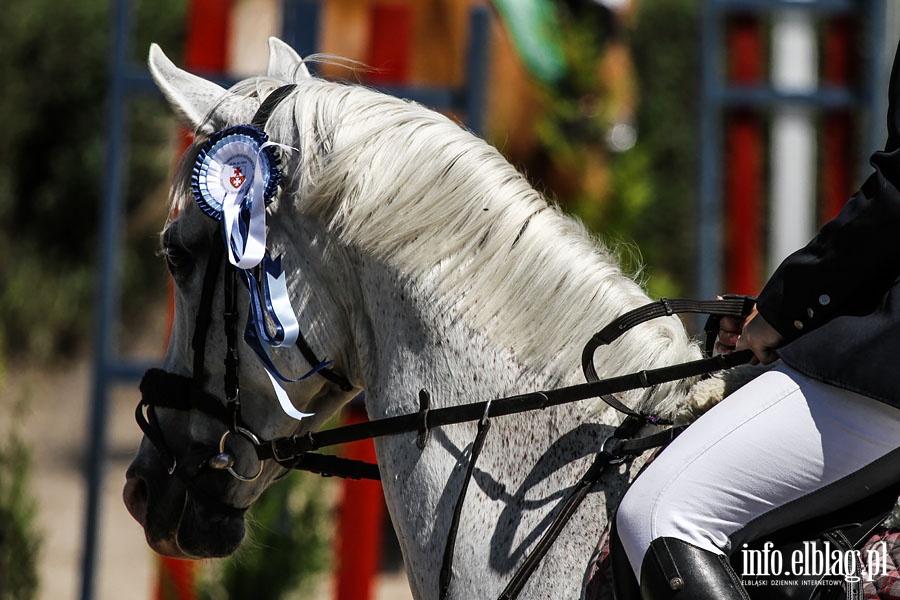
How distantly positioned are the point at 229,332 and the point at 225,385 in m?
0.11

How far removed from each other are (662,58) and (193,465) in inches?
364

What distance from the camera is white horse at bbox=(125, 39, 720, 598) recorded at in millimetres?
1817

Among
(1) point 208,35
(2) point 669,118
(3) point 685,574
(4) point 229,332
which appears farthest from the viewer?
(2) point 669,118

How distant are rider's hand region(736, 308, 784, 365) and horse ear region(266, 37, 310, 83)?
3.65ft

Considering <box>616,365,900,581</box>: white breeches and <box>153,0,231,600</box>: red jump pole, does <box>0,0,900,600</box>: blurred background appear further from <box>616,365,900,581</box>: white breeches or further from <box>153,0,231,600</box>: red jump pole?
<box>616,365,900,581</box>: white breeches

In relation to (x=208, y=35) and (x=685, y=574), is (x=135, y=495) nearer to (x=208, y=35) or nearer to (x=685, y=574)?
(x=685, y=574)

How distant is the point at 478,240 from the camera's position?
188 cm

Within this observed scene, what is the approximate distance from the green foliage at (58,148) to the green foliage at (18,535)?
5.63 meters

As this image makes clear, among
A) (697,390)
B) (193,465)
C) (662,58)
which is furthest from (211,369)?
(662,58)

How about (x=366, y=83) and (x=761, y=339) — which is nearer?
(x=761, y=339)

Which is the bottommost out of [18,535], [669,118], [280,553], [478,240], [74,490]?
[74,490]

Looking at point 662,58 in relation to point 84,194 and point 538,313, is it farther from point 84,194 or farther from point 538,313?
point 538,313

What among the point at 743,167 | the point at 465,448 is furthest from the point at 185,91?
the point at 743,167

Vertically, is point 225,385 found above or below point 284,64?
below
